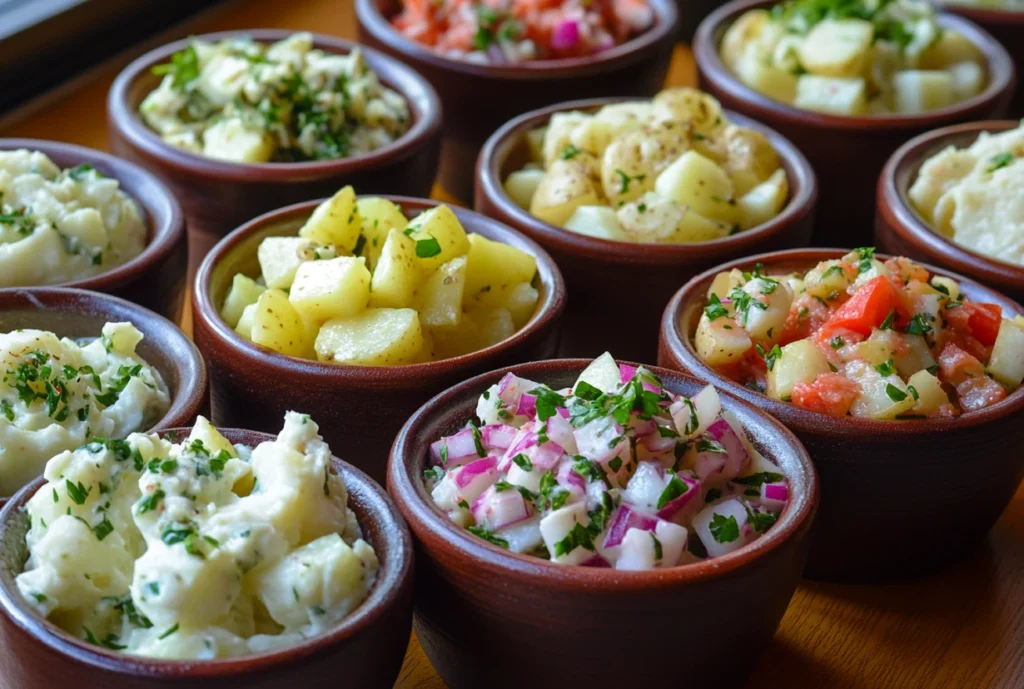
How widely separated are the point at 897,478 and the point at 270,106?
56.7 inches

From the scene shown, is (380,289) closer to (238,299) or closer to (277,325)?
(277,325)

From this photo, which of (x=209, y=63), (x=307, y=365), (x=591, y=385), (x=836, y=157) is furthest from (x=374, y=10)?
(x=591, y=385)

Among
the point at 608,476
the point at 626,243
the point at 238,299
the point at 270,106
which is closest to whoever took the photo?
the point at 608,476

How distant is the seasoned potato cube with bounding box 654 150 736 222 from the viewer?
7.80 feet

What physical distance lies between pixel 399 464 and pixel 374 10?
1823mm

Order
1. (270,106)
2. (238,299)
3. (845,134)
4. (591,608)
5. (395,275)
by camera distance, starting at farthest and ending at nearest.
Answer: (845,134)
(270,106)
(238,299)
(395,275)
(591,608)

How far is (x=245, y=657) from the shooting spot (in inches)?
53.2

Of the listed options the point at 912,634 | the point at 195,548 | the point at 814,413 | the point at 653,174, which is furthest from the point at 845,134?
the point at 195,548

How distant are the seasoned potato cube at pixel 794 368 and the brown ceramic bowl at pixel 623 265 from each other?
40cm

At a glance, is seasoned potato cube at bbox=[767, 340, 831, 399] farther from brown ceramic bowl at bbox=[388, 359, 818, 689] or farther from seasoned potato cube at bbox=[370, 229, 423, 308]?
seasoned potato cube at bbox=[370, 229, 423, 308]

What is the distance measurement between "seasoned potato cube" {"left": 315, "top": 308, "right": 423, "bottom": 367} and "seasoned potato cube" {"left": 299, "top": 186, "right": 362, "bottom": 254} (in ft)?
0.74

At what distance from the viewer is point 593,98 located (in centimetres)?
301

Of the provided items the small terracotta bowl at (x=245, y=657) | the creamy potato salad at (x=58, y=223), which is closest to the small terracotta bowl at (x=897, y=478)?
the small terracotta bowl at (x=245, y=657)

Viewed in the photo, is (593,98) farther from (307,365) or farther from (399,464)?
(399,464)
